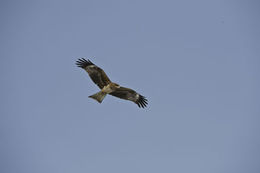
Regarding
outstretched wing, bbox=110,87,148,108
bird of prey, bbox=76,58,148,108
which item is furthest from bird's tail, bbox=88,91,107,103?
outstretched wing, bbox=110,87,148,108

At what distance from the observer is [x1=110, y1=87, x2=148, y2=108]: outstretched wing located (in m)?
10.9

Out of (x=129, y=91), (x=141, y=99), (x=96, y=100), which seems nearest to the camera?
(x=96, y=100)

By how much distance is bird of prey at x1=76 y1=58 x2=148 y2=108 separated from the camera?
1036 centimetres

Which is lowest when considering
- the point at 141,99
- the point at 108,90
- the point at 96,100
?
the point at 96,100

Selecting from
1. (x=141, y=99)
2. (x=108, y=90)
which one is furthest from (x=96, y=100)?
(x=141, y=99)

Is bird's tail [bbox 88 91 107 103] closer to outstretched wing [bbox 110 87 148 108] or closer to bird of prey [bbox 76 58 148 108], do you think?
bird of prey [bbox 76 58 148 108]

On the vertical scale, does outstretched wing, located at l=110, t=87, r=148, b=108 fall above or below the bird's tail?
above

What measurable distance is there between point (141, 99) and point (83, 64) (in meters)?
2.58

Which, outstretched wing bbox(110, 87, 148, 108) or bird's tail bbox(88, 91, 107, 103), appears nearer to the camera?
bird's tail bbox(88, 91, 107, 103)

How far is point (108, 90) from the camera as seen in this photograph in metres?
10.5

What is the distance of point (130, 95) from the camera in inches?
445

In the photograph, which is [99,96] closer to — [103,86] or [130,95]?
[103,86]

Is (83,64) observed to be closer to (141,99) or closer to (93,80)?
(93,80)

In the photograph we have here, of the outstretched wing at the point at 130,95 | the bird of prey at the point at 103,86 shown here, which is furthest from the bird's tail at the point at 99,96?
the outstretched wing at the point at 130,95
